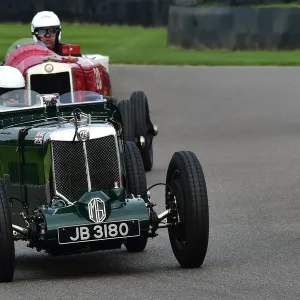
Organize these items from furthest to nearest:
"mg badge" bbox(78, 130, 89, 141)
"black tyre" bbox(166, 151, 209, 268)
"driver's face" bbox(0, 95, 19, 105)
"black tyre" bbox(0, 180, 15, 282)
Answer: "driver's face" bbox(0, 95, 19, 105) < "mg badge" bbox(78, 130, 89, 141) < "black tyre" bbox(166, 151, 209, 268) < "black tyre" bbox(0, 180, 15, 282)

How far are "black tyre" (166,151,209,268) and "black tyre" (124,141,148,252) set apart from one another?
0.50 metres

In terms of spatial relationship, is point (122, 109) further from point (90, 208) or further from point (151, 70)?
point (151, 70)

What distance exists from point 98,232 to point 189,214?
0.59 meters

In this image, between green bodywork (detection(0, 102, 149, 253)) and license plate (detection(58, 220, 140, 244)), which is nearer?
license plate (detection(58, 220, 140, 244))

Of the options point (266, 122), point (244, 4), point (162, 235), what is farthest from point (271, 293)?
point (244, 4)

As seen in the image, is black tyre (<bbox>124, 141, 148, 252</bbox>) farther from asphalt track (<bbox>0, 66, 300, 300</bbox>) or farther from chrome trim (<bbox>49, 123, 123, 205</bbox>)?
chrome trim (<bbox>49, 123, 123, 205</bbox>)

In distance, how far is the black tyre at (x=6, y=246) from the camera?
7723mm

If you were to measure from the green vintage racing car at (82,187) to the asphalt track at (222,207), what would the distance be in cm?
24

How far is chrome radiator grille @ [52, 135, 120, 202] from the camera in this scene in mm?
8359

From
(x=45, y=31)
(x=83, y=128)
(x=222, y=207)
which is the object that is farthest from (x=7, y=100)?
(x=45, y=31)

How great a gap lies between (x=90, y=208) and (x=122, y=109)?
18.3 ft

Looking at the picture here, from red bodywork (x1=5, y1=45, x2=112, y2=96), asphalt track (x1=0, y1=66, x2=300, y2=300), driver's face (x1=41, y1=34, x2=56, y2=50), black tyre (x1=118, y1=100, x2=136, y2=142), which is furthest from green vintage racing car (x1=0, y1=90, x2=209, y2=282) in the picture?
driver's face (x1=41, y1=34, x2=56, y2=50)

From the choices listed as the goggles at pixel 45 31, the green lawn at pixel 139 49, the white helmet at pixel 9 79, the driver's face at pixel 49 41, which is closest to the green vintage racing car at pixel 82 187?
the white helmet at pixel 9 79

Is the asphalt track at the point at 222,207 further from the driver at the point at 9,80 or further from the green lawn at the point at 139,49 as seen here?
the green lawn at the point at 139,49
